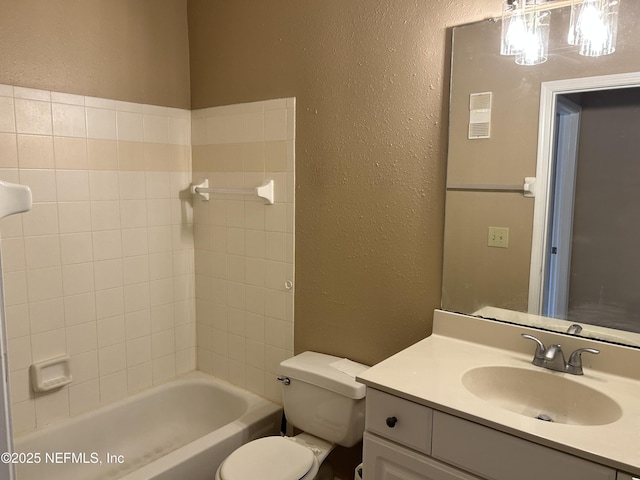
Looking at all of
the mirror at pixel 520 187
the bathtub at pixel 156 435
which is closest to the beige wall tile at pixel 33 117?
the bathtub at pixel 156 435

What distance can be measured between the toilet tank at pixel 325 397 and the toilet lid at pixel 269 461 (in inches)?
5.4

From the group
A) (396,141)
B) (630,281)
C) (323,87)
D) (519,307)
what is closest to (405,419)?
(519,307)

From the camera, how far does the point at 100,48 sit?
222 cm

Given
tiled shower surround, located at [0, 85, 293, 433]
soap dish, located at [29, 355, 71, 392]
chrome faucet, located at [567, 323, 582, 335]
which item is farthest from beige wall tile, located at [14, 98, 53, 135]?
chrome faucet, located at [567, 323, 582, 335]

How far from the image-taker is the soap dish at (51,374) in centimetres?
207

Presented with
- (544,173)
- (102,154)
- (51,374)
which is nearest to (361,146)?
(544,173)

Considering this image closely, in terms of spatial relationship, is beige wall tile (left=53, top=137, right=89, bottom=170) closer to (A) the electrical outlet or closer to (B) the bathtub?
(B) the bathtub

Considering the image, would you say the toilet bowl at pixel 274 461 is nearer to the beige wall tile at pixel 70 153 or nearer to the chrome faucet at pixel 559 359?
the chrome faucet at pixel 559 359

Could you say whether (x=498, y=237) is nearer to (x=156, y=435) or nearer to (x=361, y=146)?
(x=361, y=146)

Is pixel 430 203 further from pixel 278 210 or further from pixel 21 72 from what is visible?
pixel 21 72

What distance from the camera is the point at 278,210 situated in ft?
7.49

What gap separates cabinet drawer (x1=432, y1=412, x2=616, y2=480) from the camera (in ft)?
3.50

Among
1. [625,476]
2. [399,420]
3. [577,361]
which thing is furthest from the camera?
[577,361]

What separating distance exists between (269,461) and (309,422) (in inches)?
10.7
